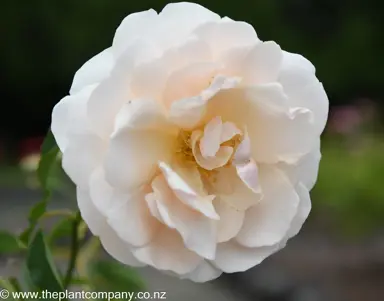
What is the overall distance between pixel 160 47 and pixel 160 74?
2 cm

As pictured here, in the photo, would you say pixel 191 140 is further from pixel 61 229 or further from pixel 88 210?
pixel 61 229

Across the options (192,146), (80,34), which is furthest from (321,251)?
(80,34)

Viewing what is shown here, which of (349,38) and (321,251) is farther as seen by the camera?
(349,38)

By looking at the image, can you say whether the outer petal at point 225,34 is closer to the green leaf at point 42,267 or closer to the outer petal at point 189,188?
the outer petal at point 189,188

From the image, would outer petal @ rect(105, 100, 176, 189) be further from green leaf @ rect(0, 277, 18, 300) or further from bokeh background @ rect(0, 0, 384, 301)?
bokeh background @ rect(0, 0, 384, 301)

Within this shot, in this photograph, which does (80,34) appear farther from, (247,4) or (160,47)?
(160,47)

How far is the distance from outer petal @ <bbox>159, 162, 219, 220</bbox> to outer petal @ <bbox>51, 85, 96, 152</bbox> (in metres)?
0.05

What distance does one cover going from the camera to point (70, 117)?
39 centimetres

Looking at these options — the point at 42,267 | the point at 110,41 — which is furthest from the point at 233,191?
the point at 110,41

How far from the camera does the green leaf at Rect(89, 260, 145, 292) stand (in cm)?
62

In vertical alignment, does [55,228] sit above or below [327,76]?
above

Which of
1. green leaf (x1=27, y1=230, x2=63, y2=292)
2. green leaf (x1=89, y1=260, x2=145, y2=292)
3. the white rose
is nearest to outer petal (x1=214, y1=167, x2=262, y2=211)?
the white rose

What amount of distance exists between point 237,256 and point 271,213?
0.03m

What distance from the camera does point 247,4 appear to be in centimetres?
545
